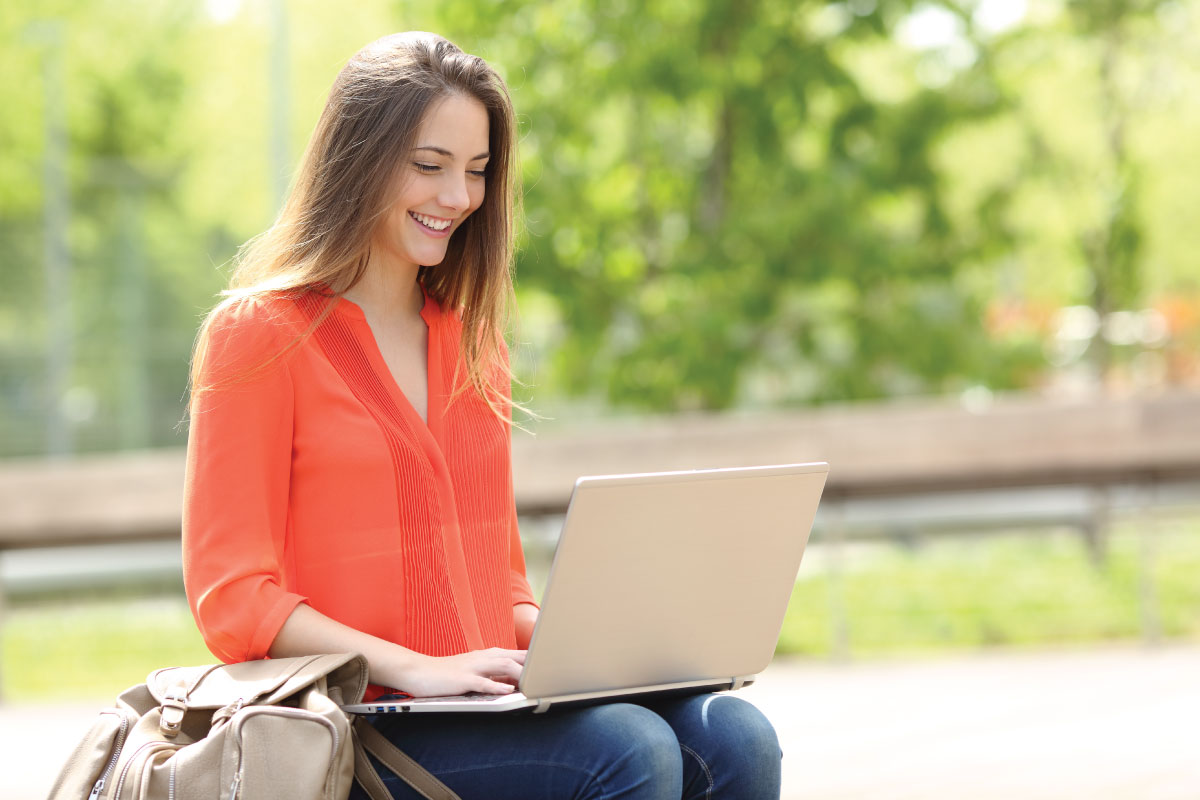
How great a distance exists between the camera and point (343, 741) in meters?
1.70

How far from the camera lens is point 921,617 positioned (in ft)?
26.1

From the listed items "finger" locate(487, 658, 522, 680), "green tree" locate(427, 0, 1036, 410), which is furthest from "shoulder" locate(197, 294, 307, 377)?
"green tree" locate(427, 0, 1036, 410)

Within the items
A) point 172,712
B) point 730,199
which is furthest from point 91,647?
point 172,712

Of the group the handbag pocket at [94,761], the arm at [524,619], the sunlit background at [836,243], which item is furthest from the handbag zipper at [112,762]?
the sunlit background at [836,243]

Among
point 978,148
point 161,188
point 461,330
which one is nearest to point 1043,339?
point 978,148

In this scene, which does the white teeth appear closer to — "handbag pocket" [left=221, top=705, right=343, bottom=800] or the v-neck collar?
the v-neck collar

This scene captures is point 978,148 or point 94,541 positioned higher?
point 978,148

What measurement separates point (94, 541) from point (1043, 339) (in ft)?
19.9

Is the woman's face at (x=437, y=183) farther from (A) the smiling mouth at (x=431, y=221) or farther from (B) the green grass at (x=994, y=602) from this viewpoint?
(B) the green grass at (x=994, y=602)

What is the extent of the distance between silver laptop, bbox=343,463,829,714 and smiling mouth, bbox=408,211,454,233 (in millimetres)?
634

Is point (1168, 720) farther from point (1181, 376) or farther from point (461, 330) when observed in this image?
point (1181, 376)

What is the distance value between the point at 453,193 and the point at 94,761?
36.9 inches

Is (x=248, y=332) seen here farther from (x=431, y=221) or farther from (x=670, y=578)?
(x=670, y=578)

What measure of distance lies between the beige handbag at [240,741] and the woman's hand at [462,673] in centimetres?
8
